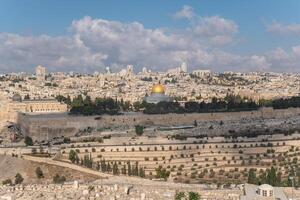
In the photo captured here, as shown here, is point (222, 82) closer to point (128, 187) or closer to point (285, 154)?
point (285, 154)

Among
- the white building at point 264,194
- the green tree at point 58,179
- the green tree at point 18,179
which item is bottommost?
the green tree at point 18,179

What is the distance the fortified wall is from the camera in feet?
218

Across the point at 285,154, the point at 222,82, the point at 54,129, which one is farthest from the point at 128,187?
the point at 222,82

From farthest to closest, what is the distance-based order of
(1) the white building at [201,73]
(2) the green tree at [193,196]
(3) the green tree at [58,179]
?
(1) the white building at [201,73] → (3) the green tree at [58,179] → (2) the green tree at [193,196]

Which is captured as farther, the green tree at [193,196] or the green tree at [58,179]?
the green tree at [58,179]

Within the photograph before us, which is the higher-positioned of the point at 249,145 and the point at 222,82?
the point at 222,82

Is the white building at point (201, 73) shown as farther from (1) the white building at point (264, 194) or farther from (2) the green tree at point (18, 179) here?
(1) the white building at point (264, 194)

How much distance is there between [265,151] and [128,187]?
76.6 ft

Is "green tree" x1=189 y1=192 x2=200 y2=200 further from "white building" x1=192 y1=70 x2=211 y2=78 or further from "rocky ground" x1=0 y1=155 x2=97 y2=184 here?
"white building" x1=192 y1=70 x2=211 y2=78

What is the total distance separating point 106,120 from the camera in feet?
228

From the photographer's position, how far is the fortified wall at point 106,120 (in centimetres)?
6631

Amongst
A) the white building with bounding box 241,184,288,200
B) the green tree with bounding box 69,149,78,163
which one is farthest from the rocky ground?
the white building with bounding box 241,184,288,200

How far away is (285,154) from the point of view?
50750 millimetres

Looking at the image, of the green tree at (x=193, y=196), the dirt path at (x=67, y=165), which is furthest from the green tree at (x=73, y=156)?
the green tree at (x=193, y=196)
